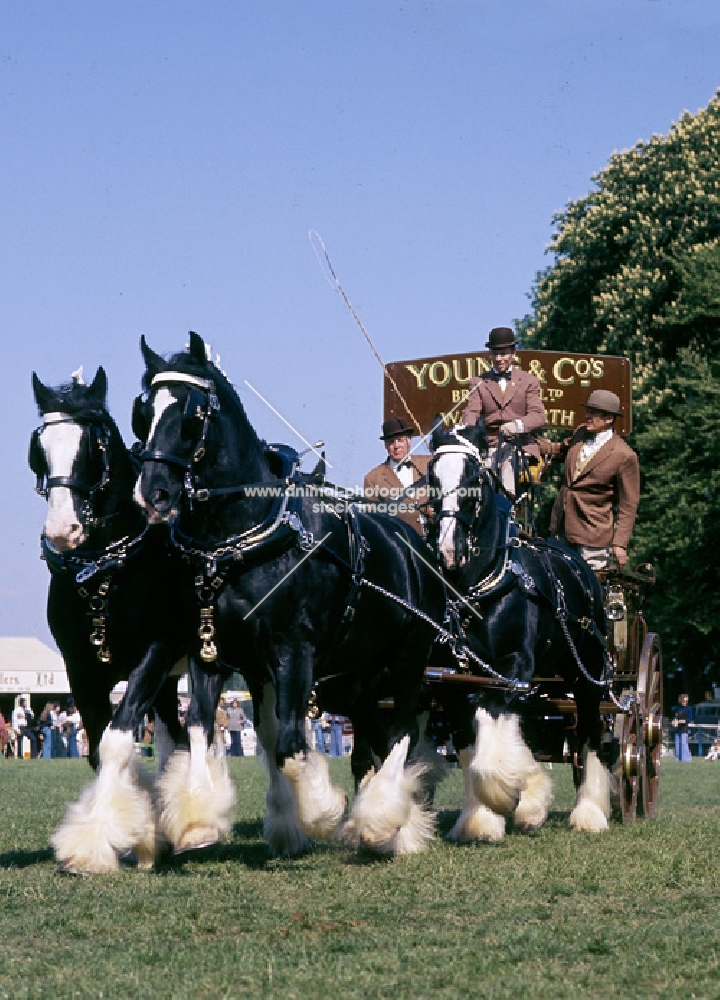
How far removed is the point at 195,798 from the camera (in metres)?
8.13

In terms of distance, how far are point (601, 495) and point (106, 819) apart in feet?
18.5

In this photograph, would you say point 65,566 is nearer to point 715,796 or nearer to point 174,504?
point 174,504

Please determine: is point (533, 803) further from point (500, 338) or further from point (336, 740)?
point (336, 740)

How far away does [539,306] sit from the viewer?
39281mm

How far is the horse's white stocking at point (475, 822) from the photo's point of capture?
33.2ft

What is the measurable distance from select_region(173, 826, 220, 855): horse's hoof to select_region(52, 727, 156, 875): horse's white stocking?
0.73 ft

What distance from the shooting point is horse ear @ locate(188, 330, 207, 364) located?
8.26 m

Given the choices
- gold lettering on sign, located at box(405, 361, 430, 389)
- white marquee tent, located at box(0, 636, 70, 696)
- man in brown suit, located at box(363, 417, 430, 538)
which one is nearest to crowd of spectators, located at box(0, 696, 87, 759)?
white marquee tent, located at box(0, 636, 70, 696)

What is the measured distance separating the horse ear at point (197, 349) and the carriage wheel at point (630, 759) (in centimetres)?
512

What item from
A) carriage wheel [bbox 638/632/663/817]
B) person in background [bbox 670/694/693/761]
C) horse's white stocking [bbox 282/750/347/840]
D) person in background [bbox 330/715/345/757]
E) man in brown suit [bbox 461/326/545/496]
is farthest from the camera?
person in background [bbox 330/715/345/757]

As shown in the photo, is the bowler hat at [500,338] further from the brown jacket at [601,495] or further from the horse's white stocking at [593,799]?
the horse's white stocking at [593,799]

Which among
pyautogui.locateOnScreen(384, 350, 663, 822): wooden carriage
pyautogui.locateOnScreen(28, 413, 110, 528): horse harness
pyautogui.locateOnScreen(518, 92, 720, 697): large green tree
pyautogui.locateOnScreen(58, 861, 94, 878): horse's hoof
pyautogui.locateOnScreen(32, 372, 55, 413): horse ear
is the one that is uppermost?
pyautogui.locateOnScreen(518, 92, 720, 697): large green tree

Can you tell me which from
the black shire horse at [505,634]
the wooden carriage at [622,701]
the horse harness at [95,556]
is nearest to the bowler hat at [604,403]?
the wooden carriage at [622,701]

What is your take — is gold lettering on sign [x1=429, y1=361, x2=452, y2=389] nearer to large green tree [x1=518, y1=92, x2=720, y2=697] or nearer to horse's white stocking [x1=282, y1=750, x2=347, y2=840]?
horse's white stocking [x1=282, y1=750, x2=347, y2=840]
